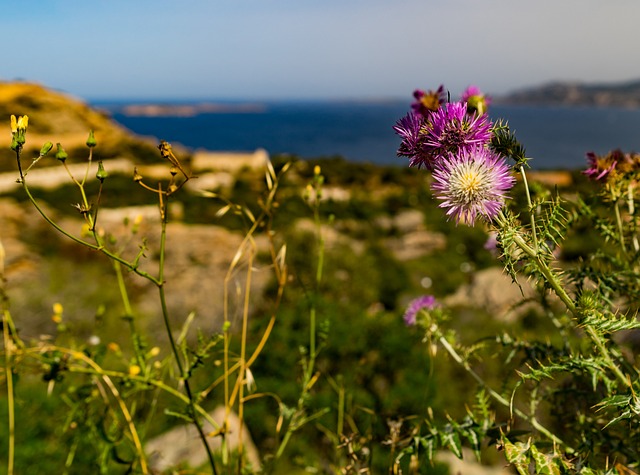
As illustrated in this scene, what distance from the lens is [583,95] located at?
17650 cm

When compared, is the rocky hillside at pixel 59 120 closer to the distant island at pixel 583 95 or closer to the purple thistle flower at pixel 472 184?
the purple thistle flower at pixel 472 184

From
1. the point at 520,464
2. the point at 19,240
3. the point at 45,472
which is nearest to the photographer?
the point at 520,464

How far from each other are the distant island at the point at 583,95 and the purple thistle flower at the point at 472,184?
18195cm

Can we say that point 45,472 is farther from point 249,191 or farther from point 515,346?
point 249,191

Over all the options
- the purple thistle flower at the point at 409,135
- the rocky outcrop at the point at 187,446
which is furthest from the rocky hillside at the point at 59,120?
the purple thistle flower at the point at 409,135

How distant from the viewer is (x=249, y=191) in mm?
18250

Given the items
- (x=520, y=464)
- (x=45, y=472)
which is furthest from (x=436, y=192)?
(x=45, y=472)

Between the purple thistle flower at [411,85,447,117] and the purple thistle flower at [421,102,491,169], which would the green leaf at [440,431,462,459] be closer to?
the purple thistle flower at [421,102,491,169]

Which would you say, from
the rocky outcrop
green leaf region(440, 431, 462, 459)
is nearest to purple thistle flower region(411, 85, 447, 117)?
green leaf region(440, 431, 462, 459)

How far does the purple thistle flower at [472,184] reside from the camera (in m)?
0.73

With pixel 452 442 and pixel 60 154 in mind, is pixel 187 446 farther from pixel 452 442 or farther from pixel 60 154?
pixel 60 154

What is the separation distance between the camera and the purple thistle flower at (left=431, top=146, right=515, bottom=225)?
73 centimetres

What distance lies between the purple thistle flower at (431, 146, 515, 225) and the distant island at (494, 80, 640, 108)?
597 ft

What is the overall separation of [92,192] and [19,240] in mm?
6481
